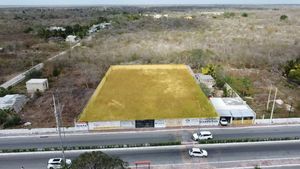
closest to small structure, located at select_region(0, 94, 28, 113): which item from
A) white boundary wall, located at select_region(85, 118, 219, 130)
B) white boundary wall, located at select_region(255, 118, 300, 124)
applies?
white boundary wall, located at select_region(85, 118, 219, 130)

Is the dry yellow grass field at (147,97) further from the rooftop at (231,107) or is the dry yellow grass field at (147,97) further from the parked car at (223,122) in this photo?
the rooftop at (231,107)

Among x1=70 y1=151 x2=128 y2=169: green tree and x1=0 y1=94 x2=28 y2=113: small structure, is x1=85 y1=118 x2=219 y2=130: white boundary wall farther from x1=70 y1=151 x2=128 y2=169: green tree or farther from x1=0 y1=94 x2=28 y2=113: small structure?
x1=70 y1=151 x2=128 y2=169: green tree

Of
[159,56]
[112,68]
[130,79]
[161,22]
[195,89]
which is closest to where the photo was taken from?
[195,89]

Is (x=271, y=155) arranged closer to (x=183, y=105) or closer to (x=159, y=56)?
(x=183, y=105)

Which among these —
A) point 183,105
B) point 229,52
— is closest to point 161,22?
point 229,52

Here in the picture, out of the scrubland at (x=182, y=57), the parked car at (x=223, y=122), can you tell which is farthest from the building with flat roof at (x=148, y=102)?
the scrubland at (x=182, y=57)

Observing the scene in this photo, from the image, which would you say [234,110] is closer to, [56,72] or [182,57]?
[182,57]
